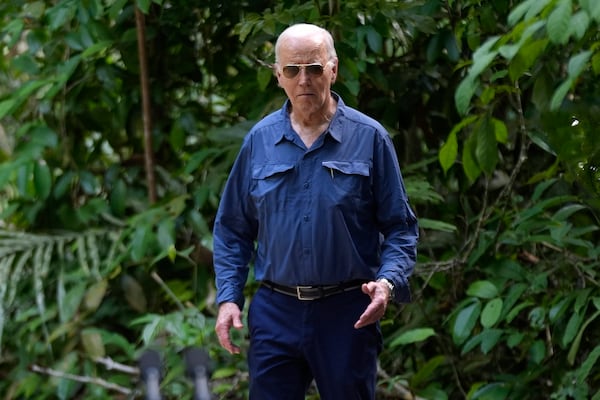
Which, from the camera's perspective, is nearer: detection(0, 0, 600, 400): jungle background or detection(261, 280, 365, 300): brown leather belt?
detection(261, 280, 365, 300): brown leather belt

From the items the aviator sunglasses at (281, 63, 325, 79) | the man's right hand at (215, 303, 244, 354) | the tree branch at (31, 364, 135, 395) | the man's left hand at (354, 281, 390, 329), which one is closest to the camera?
the man's left hand at (354, 281, 390, 329)

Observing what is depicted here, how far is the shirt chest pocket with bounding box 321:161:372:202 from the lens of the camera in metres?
3.24

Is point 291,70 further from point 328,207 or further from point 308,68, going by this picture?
point 328,207

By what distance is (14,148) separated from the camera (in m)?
6.18

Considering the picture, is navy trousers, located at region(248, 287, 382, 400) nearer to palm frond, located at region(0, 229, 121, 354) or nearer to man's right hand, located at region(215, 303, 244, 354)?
man's right hand, located at region(215, 303, 244, 354)

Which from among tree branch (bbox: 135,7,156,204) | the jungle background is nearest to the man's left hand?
the jungle background

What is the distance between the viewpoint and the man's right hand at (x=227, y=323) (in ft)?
10.9

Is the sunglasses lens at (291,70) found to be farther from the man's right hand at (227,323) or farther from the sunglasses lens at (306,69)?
the man's right hand at (227,323)

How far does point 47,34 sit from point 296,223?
2.93 metres

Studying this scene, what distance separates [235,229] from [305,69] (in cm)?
53

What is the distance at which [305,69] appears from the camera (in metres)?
3.20

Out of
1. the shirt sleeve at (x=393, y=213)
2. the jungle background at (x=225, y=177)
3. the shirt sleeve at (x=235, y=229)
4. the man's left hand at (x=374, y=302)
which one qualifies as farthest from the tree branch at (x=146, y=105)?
the man's left hand at (x=374, y=302)

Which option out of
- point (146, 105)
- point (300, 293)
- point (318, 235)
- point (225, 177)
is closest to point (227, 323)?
point (300, 293)

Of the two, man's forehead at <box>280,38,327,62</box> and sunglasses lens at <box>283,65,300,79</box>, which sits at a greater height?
man's forehead at <box>280,38,327,62</box>
